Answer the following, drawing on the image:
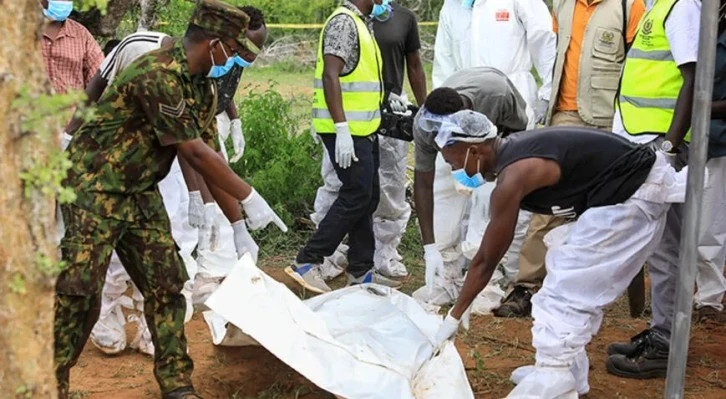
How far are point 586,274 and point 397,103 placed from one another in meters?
2.39

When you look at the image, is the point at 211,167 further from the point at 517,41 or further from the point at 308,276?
the point at 517,41

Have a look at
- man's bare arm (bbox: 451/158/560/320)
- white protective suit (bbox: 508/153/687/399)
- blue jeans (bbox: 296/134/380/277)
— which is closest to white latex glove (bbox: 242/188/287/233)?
man's bare arm (bbox: 451/158/560/320)

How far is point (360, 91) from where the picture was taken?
19.8ft

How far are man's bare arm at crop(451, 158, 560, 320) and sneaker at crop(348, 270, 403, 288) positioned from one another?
2.30 meters

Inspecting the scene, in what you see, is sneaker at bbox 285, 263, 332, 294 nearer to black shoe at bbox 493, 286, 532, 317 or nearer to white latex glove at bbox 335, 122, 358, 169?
white latex glove at bbox 335, 122, 358, 169

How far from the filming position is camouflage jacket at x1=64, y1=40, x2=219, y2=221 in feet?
12.6

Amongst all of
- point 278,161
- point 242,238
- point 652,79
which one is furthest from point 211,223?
point 278,161

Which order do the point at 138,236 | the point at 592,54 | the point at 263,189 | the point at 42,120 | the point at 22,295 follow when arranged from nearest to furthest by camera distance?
the point at 42,120 → the point at 22,295 → the point at 138,236 → the point at 592,54 → the point at 263,189

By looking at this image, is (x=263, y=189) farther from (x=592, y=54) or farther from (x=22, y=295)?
(x=22, y=295)

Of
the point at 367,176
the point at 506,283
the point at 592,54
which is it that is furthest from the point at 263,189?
the point at 592,54

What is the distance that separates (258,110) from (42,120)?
560 centimetres

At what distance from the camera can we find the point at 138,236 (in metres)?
4.10

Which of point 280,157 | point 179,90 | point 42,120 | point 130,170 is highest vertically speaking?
point 42,120

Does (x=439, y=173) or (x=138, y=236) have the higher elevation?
(x=138, y=236)
